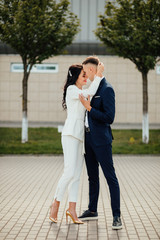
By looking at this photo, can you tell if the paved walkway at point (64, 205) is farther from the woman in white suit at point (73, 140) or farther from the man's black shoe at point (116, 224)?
the woman in white suit at point (73, 140)

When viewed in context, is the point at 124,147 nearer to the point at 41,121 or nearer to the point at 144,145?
the point at 144,145

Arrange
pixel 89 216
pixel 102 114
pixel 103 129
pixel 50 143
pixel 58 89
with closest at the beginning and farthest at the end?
pixel 102 114
pixel 103 129
pixel 89 216
pixel 50 143
pixel 58 89

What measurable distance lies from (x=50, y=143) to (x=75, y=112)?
34.9 ft

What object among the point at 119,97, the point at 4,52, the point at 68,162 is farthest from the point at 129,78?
the point at 68,162

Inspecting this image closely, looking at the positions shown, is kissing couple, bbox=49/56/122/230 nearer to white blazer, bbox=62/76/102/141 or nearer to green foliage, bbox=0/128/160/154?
white blazer, bbox=62/76/102/141

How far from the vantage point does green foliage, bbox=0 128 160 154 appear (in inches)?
550

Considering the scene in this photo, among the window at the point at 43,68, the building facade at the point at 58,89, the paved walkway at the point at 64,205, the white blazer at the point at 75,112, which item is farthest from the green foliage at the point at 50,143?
the window at the point at 43,68

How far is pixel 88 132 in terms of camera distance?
5.09 metres

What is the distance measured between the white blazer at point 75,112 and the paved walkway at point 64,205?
3.59 ft

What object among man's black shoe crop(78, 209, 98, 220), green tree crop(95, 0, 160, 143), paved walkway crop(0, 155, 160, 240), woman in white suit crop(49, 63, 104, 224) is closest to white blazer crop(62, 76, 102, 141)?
woman in white suit crop(49, 63, 104, 224)

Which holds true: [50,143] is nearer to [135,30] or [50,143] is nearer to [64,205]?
[135,30]

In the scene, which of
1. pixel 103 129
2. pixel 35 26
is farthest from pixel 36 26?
pixel 103 129

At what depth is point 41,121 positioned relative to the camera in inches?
1169

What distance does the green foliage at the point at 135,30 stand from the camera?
1467 centimetres
